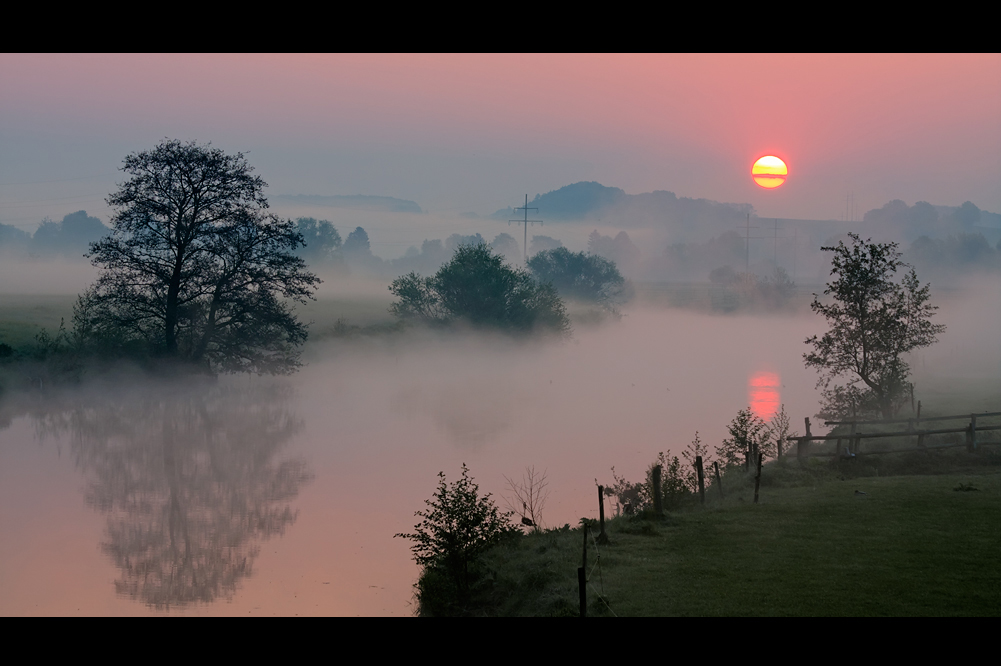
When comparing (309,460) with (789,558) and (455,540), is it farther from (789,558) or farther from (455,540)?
(789,558)

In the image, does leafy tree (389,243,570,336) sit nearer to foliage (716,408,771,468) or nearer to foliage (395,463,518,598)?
foliage (716,408,771,468)

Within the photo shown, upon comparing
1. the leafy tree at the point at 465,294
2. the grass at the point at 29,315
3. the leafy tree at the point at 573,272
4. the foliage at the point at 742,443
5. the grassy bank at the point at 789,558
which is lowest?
the grassy bank at the point at 789,558

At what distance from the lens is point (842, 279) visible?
36.1m

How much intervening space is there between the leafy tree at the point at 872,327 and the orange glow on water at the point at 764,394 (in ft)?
41.5

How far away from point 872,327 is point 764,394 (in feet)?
87.9

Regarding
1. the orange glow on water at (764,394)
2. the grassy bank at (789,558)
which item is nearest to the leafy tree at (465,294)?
the orange glow on water at (764,394)

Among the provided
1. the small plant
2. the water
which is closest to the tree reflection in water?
the water

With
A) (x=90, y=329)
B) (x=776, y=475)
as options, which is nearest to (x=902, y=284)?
(x=776, y=475)

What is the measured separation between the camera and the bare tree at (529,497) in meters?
24.3

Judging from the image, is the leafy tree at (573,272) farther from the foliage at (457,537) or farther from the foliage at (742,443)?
the foliage at (457,537)

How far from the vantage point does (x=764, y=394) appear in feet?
203
